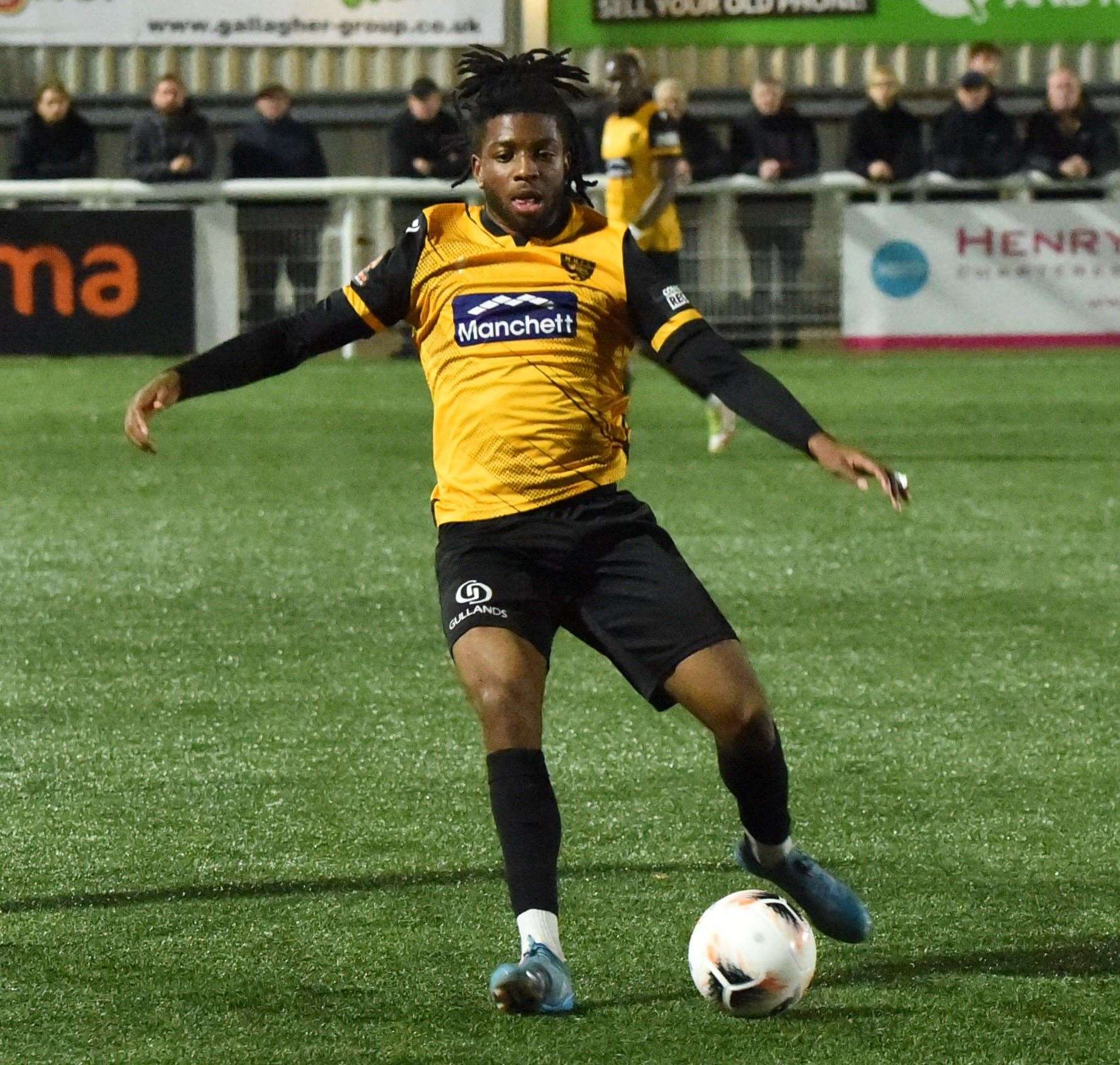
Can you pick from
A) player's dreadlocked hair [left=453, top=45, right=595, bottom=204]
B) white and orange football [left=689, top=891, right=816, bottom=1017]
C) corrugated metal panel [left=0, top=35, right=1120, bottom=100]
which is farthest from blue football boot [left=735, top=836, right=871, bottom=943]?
corrugated metal panel [left=0, top=35, right=1120, bottom=100]

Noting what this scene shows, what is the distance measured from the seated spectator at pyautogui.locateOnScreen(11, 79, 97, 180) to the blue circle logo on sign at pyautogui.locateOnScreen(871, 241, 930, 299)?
19.3 ft

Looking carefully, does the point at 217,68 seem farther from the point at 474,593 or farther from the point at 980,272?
the point at 474,593

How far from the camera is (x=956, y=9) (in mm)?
21125

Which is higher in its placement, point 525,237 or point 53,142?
point 525,237

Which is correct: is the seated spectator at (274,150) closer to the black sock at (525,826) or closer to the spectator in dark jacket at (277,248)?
the spectator in dark jacket at (277,248)

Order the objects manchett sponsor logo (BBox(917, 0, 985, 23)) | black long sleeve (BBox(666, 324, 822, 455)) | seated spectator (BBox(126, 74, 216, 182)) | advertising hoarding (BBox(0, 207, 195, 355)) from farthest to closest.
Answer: manchett sponsor logo (BBox(917, 0, 985, 23)) → seated spectator (BBox(126, 74, 216, 182)) → advertising hoarding (BBox(0, 207, 195, 355)) → black long sleeve (BBox(666, 324, 822, 455))

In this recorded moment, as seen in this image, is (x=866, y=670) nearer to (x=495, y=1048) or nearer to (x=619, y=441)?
(x=619, y=441)

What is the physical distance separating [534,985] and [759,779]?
0.66 metres

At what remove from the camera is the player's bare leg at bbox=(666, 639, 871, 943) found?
4.59 meters

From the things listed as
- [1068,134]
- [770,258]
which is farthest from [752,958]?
[1068,134]

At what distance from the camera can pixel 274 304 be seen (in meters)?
17.2

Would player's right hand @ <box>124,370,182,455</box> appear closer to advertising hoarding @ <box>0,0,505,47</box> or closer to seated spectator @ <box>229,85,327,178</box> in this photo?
seated spectator @ <box>229,85,327,178</box>

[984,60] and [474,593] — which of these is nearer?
[474,593]

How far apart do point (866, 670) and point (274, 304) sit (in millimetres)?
10130
